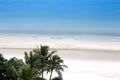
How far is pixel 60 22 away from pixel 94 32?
25564 mm

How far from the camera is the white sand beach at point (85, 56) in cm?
3947

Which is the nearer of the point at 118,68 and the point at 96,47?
the point at 118,68

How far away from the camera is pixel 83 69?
137 ft

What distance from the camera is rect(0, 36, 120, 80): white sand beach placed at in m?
39.5

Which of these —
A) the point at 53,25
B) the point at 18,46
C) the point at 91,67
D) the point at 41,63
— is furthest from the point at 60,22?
the point at 41,63

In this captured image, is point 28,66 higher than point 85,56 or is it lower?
lower

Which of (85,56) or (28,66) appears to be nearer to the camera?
(28,66)

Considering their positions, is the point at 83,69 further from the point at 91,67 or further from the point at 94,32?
the point at 94,32

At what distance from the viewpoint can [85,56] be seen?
165ft

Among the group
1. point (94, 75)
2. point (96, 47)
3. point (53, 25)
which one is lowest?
point (94, 75)

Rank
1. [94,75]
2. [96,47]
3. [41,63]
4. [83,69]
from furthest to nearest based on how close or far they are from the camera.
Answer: [96,47] < [83,69] < [94,75] < [41,63]

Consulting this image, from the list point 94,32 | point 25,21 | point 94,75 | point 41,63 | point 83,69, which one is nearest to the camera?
point 41,63

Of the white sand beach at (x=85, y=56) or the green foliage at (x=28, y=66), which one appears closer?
the green foliage at (x=28, y=66)

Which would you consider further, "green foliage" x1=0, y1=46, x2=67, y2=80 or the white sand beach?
the white sand beach
